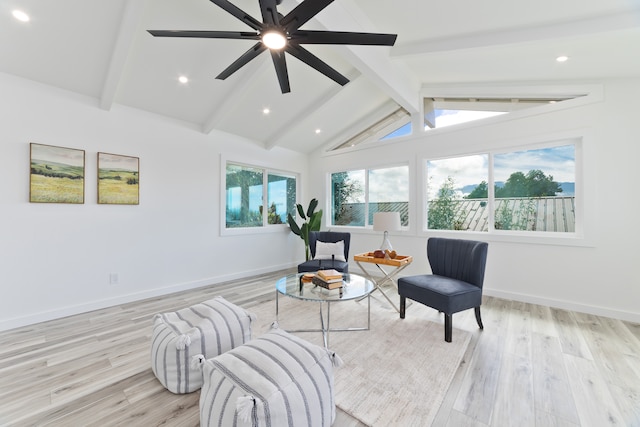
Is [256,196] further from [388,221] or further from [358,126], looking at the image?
[388,221]

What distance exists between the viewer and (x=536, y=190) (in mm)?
3564

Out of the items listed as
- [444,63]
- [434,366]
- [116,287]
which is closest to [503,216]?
[444,63]

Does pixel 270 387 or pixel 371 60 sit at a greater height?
pixel 371 60

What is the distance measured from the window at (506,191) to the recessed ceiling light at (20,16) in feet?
16.4

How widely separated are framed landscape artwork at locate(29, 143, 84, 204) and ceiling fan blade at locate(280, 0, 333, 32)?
311 cm

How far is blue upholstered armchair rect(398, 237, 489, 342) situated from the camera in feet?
8.12

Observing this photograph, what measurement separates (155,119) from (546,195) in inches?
220

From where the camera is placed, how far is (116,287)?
343 centimetres

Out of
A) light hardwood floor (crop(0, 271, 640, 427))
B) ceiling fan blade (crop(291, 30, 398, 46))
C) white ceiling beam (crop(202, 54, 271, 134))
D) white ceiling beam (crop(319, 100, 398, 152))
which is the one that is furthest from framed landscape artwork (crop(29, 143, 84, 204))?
white ceiling beam (crop(319, 100, 398, 152))

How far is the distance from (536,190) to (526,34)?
2038mm

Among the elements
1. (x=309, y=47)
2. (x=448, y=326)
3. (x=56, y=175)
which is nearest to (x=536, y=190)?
(x=448, y=326)

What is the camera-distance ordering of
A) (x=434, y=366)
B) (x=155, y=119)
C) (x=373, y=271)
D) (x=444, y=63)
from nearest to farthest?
(x=434, y=366) < (x=444, y=63) < (x=155, y=119) < (x=373, y=271)

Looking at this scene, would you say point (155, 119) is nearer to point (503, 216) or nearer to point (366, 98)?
point (366, 98)

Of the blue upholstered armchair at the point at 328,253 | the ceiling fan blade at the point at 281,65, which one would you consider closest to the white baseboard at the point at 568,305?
the blue upholstered armchair at the point at 328,253
